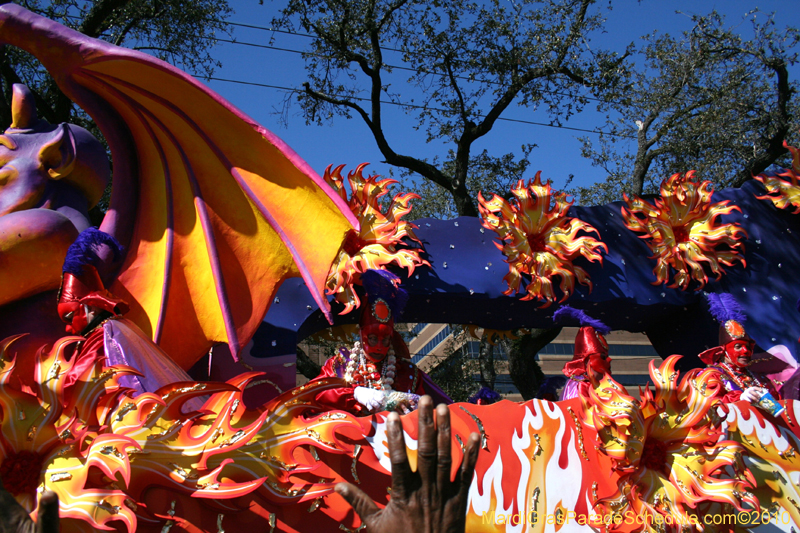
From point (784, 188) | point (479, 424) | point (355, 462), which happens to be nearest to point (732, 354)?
point (784, 188)

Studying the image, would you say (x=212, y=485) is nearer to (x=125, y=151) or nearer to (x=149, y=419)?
(x=149, y=419)

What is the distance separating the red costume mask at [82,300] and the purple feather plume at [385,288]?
5.35ft

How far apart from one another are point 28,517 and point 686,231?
19.9ft

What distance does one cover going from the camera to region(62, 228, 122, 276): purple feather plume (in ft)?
11.0

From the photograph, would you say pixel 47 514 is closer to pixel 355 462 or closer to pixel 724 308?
pixel 355 462

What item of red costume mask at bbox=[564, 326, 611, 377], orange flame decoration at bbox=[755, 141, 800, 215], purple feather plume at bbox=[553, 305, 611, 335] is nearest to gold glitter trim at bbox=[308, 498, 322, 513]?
red costume mask at bbox=[564, 326, 611, 377]

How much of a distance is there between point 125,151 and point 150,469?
2404 mm

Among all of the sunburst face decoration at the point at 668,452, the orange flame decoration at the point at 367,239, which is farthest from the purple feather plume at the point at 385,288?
the sunburst face decoration at the point at 668,452

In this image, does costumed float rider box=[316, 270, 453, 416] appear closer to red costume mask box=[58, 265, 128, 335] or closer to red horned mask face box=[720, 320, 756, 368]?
red costume mask box=[58, 265, 128, 335]

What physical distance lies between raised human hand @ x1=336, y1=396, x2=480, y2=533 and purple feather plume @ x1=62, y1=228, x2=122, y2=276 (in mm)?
2279

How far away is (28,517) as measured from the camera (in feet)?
5.13

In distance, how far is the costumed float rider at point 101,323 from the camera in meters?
2.96

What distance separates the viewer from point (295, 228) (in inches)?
138

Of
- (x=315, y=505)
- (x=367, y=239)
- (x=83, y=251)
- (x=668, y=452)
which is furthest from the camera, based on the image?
(x=367, y=239)
